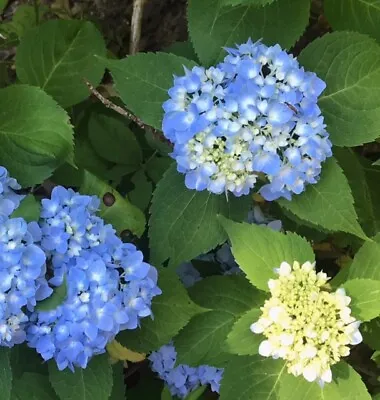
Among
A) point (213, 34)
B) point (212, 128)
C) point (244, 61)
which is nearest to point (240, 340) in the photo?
point (212, 128)

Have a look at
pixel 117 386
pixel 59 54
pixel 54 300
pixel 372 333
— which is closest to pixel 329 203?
pixel 372 333

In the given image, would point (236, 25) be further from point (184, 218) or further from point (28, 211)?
point (28, 211)

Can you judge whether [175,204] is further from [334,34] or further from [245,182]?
[334,34]

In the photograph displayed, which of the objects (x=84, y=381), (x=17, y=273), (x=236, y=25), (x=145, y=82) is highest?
(x=236, y=25)

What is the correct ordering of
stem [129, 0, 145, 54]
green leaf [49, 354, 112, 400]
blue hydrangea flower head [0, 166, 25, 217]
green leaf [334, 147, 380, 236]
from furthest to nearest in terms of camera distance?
stem [129, 0, 145, 54], green leaf [334, 147, 380, 236], green leaf [49, 354, 112, 400], blue hydrangea flower head [0, 166, 25, 217]

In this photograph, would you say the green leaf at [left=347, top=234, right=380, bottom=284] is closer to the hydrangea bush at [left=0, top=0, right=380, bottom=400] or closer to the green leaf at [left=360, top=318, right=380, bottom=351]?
the hydrangea bush at [left=0, top=0, right=380, bottom=400]

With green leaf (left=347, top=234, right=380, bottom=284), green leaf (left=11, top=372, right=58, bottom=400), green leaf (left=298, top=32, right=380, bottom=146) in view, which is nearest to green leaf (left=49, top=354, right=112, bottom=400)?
green leaf (left=11, top=372, right=58, bottom=400)
